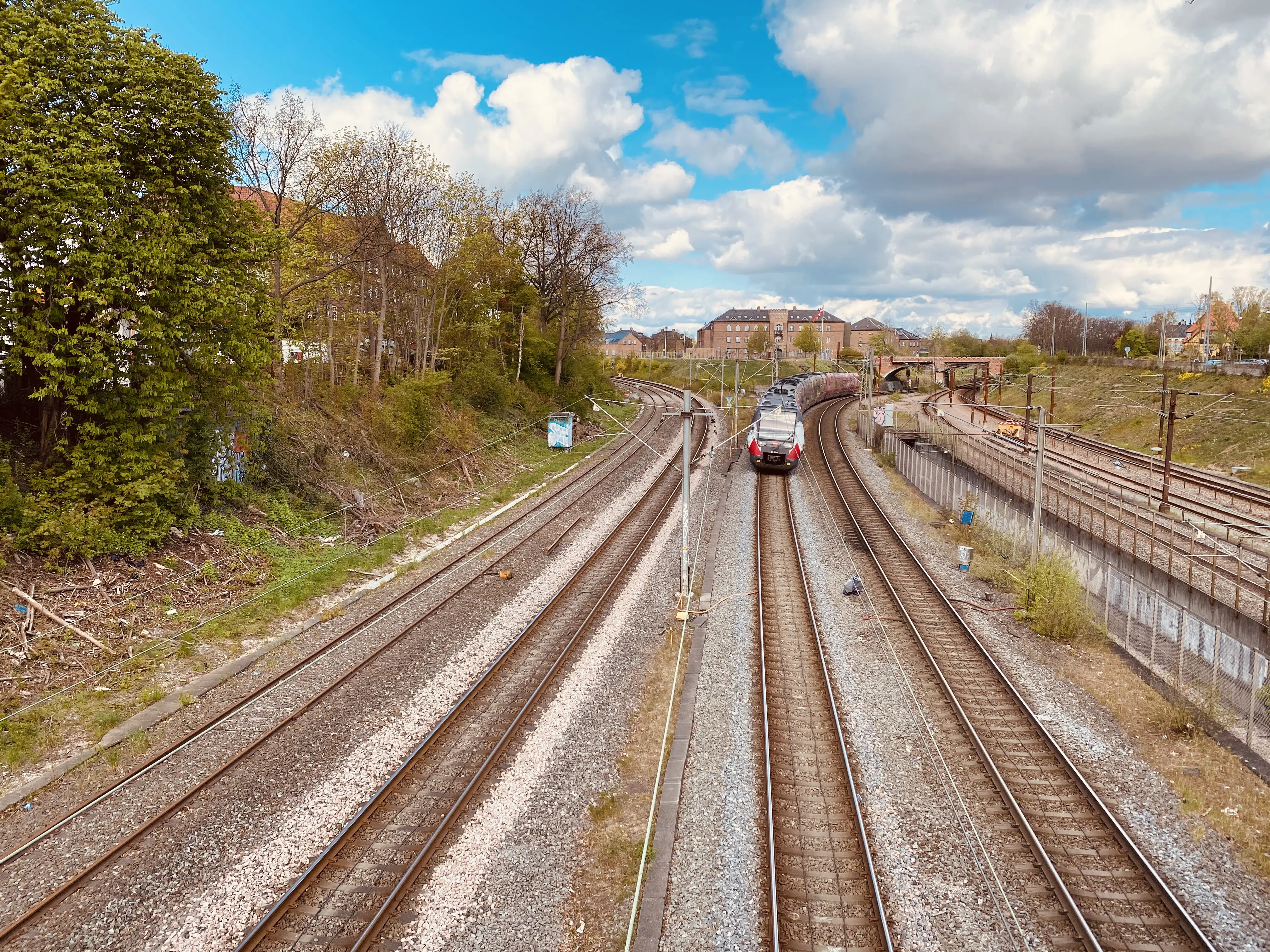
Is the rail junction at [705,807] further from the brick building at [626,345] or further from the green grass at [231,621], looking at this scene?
the brick building at [626,345]

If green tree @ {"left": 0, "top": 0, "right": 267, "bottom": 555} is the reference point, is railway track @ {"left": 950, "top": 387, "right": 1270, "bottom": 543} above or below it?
below

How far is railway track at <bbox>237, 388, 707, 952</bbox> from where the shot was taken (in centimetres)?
772

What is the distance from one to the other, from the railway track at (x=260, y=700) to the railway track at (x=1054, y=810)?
11.0 m

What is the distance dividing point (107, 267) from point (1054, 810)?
1919 cm

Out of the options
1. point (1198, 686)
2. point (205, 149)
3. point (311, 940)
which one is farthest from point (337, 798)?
point (1198, 686)

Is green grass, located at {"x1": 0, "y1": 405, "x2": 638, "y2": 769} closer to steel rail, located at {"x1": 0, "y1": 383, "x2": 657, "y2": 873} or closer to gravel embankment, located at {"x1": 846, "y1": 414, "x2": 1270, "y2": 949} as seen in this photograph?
steel rail, located at {"x1": 0, "y1": 383, "x2": 657, "y2": 873}

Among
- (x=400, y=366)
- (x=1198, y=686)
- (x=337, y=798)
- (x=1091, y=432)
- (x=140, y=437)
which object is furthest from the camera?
(x=1091, y=432)

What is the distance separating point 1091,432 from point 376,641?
54344mm

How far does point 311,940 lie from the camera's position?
24.7 ft

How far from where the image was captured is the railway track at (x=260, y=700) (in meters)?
8.30

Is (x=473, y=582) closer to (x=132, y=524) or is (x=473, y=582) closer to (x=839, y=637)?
(x=132, y=524)

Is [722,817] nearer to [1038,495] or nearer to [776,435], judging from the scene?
[1038,495]

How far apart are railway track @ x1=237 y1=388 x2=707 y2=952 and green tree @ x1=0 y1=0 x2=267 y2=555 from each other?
29.7 ft

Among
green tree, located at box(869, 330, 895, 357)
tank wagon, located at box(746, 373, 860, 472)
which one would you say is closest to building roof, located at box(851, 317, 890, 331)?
green tree, located at box(869, 330, 895, 357)
